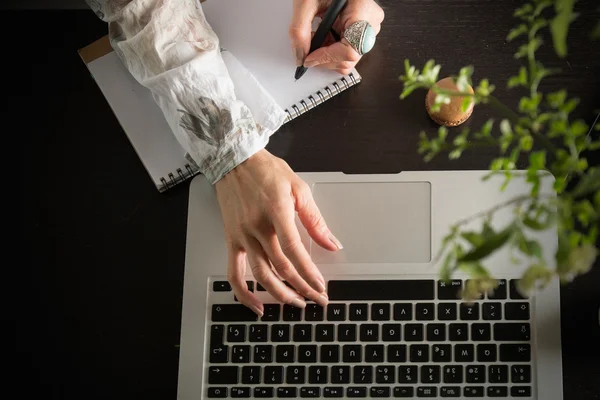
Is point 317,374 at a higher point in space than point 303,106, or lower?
lower

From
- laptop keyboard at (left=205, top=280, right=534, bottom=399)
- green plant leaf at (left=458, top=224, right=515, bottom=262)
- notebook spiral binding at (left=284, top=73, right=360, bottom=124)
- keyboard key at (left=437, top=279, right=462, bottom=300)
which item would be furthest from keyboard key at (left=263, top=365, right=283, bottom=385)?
green plant leaf at (left=458, top=224, right=515, bottom=262)

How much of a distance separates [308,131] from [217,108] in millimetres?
125

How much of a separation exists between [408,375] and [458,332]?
0.07 m

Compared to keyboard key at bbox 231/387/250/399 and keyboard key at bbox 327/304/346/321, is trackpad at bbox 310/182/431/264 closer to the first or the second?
keyboard key at bbox 327/304/346/321

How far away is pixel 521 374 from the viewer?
26.5 inches

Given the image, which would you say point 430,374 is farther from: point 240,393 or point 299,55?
point 299,55

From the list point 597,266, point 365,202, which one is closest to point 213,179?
point 365,202

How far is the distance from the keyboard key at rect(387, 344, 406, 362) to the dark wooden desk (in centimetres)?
22

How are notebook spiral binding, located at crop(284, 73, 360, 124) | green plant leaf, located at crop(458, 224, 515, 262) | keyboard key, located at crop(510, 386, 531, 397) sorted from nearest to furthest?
green plant leaf, located at crop(458, 224, 515, 262), keyboard key, located at crop(510, 386, 531, 397), notebook spiral binding, located at crop(284, 73, 360, 124)

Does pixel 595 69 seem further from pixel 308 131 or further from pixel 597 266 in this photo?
pixel 308 131

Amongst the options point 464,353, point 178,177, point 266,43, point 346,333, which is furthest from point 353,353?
point 266,43

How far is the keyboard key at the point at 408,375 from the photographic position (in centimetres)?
68

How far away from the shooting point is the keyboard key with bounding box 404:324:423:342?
688 millimetres

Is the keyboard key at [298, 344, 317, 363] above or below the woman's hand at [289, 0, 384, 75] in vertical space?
below
